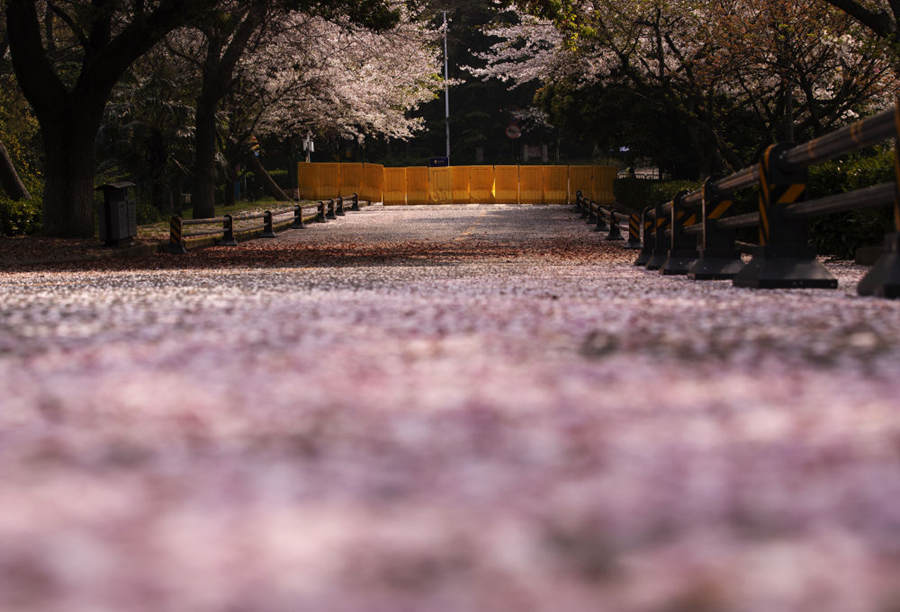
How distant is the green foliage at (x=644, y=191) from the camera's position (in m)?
29.1

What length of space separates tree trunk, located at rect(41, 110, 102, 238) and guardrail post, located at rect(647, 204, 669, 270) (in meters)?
13.5

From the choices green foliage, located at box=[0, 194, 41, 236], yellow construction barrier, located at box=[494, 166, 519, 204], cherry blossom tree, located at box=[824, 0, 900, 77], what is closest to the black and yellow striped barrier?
cherry blossom tree, located at box=[824, 0, 900, 77]

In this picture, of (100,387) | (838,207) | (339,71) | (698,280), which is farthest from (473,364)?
(339,71)

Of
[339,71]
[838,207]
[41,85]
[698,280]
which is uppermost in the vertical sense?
[339,71]

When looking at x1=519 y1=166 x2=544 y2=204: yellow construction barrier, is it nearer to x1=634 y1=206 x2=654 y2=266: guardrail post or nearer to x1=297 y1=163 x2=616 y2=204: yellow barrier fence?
x1=297 y1=163 x2=616 y2=204: yellow barrier fence

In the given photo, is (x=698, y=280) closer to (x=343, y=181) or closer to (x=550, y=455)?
(x=550, y=455)

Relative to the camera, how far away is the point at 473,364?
378 centimetres

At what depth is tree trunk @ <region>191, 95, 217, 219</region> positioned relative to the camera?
110 feet

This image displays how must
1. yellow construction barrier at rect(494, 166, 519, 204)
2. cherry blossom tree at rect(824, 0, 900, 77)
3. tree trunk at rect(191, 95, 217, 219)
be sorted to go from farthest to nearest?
yellow construction barrier at rect(494, 166, 519, 204)
tree trunk at rect(191, 95, 217, 219)
cherry blossom tree at rect(824, 0, 900, 77)

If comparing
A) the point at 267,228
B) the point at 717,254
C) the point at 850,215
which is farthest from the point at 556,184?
the point at 717,254

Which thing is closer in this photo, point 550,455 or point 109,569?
point 109,569

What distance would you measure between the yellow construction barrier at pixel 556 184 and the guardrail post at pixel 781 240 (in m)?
48.2

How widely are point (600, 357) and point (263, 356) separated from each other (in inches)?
51.3

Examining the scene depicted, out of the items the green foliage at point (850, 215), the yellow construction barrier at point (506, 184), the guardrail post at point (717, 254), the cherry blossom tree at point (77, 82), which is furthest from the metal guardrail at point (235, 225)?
the yellow construction barrier at point (506, 184)
